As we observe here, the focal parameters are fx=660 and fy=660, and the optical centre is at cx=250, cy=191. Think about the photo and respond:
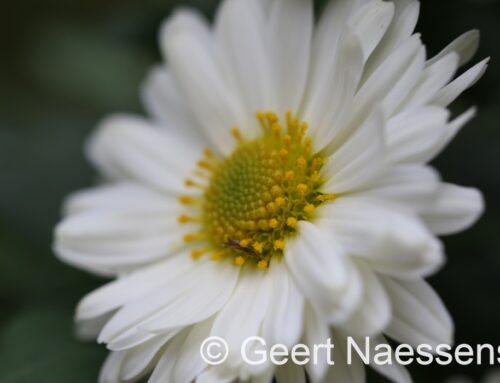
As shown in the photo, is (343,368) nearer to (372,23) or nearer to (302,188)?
(302,188)

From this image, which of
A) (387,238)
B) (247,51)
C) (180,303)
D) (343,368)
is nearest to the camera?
(387,238)

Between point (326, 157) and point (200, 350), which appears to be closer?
point (200, 350)

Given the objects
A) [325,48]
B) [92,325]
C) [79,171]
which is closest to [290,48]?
[325,48]

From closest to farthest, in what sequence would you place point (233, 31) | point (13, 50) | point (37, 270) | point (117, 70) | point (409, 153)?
point (409, 153) < point (233, 31) < point (37, 270) < point (117, 70) < point (13, 50)

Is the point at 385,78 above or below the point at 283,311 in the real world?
above

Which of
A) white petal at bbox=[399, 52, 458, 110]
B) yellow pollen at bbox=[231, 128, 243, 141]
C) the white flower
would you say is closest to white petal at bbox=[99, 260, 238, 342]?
the white flower

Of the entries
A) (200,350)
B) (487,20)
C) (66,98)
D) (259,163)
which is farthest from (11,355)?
(66,98)

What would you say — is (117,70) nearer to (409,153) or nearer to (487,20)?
(487,20)
